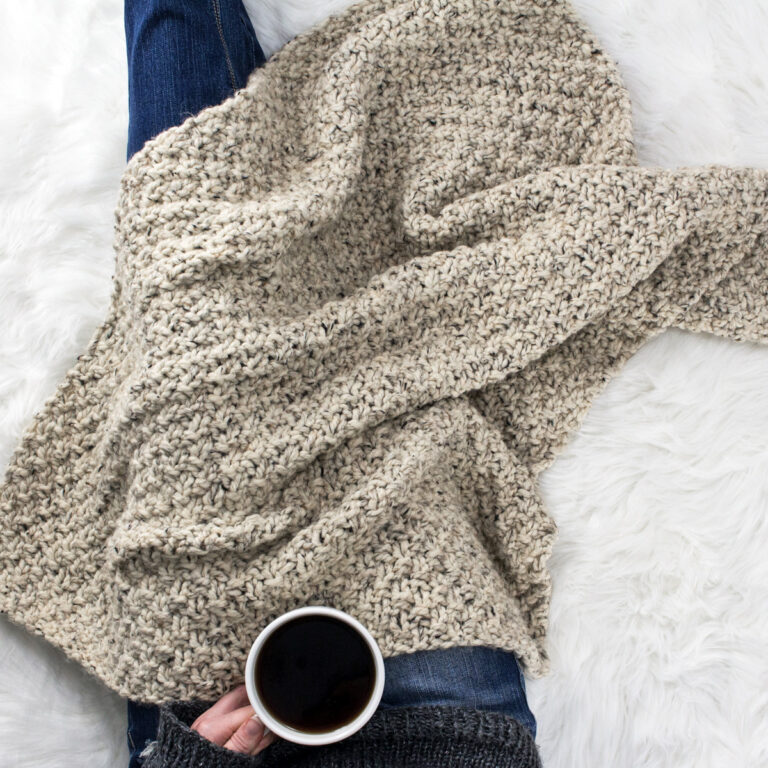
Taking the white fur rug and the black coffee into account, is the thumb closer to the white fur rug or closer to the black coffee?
the black coffee

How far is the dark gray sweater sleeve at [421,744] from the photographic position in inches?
27.5

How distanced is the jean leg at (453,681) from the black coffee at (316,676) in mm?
109

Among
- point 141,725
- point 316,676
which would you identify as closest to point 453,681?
point 316,676

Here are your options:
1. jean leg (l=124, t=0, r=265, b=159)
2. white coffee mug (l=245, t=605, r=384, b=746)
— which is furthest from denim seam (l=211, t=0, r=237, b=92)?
white coffee mug (l=245, t=605, r=384, b=746)

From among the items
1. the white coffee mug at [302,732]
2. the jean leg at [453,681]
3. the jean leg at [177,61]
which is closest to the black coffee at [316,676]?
the white coffee mug at [302,732]

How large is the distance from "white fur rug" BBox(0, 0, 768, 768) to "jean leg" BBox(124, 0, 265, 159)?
0.09 meters

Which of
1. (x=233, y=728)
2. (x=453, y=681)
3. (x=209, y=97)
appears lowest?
(x=453, y=681)

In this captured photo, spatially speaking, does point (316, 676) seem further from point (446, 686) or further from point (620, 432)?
point (620, 432)

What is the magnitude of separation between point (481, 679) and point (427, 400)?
1.01 feet

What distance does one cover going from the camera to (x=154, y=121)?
32.5 inches

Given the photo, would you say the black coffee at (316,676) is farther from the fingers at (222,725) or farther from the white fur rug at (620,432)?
the white fur rug at (620,432)

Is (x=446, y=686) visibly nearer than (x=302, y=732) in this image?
No

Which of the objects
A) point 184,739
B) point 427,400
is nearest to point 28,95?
point 427,400

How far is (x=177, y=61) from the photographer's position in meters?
0.84
